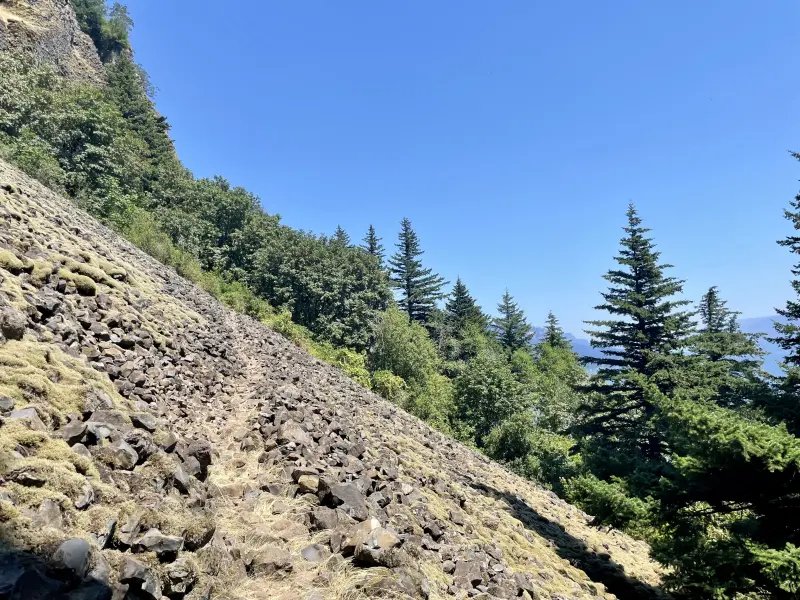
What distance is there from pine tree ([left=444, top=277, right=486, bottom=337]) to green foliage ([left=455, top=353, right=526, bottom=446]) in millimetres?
26333

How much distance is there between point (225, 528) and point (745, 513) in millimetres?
11524

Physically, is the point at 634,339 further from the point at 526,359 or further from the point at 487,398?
the point at 526,359

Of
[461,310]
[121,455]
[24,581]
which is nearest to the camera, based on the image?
[24,581]

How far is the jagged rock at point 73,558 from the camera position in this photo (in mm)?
2736

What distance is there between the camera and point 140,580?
9.75 ft

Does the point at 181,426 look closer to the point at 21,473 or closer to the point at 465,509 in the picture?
the point at 21,473

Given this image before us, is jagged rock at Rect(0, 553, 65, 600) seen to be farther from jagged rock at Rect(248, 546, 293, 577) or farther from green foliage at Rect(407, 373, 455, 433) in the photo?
green foliage at Rect(407, 373, 455, 433)

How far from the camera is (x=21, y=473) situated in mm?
3279

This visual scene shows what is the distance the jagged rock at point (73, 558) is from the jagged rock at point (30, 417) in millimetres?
1633

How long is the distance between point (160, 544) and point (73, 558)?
2.36 ft

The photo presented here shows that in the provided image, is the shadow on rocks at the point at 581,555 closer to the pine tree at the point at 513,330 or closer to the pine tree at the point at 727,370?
the pine tree at the point at 727,370

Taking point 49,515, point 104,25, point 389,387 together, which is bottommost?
point 49,515

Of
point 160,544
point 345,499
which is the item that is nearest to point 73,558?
point 160,544

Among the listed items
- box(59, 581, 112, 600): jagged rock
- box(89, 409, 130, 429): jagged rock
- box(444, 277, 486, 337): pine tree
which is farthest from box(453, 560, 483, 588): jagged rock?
box(444, 277, 486, 337): pine tree
